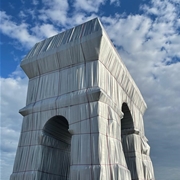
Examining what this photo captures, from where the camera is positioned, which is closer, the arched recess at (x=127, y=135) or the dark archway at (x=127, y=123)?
the arched recess at (x=127, y=135)

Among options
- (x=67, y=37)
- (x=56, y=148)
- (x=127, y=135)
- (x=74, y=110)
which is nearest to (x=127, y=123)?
(x=127, y=135)

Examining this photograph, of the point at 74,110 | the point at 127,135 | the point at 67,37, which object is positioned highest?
the point at 67,37

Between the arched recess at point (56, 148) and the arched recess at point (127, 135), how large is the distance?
679 cm

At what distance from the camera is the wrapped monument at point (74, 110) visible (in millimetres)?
18625

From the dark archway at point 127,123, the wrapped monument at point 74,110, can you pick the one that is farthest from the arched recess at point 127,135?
the wrapped monument at point 74,110

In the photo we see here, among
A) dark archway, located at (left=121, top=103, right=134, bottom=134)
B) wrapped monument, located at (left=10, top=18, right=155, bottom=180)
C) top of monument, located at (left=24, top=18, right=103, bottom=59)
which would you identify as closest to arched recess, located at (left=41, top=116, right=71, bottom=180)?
wrapped monument, located at (left=10, top=18, right=155, bottom=180)

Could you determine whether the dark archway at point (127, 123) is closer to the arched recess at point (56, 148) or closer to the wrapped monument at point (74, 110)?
the wrapped monument at point (74, 110)

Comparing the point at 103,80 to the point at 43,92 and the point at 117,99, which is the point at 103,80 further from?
the point at 43,92

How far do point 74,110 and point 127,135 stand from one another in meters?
10.0

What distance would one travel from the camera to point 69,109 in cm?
2064

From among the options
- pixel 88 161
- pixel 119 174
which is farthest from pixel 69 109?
pixel 119 174

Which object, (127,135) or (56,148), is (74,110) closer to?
(56,148)

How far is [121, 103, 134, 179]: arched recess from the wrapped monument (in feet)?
3.40

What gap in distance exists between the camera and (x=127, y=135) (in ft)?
92.2
